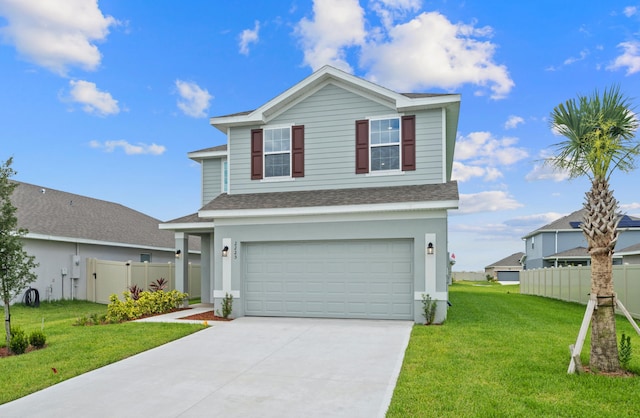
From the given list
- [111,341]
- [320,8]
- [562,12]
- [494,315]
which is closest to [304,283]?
[111,341]

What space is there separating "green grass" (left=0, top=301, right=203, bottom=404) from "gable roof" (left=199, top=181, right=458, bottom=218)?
3559 millimetres

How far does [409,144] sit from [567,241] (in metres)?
26.3

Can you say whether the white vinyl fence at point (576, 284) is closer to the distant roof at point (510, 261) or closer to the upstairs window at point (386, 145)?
the upstairs window at point (386, 145)

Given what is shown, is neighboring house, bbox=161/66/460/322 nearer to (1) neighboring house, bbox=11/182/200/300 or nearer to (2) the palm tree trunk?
(2) the palm tree trunk

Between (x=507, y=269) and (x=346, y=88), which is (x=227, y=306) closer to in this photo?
(x=346, y=88)

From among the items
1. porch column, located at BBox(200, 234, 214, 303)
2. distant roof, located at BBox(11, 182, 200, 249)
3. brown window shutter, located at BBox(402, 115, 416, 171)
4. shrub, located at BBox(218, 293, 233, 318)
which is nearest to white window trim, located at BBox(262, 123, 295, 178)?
brown window shutter, located at BBox(402, 115, 416, 171)

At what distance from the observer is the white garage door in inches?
469

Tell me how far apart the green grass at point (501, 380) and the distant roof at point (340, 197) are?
340cm

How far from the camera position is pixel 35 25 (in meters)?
14.0

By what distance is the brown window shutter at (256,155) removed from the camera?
14062 millimetres

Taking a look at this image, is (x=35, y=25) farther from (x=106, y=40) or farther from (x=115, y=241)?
(x=115, y=241)

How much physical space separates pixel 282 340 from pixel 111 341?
12.2ft

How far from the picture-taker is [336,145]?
1341cm

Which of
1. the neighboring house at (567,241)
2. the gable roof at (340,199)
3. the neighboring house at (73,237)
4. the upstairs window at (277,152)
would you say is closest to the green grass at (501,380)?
the gable roof at (340,199)
